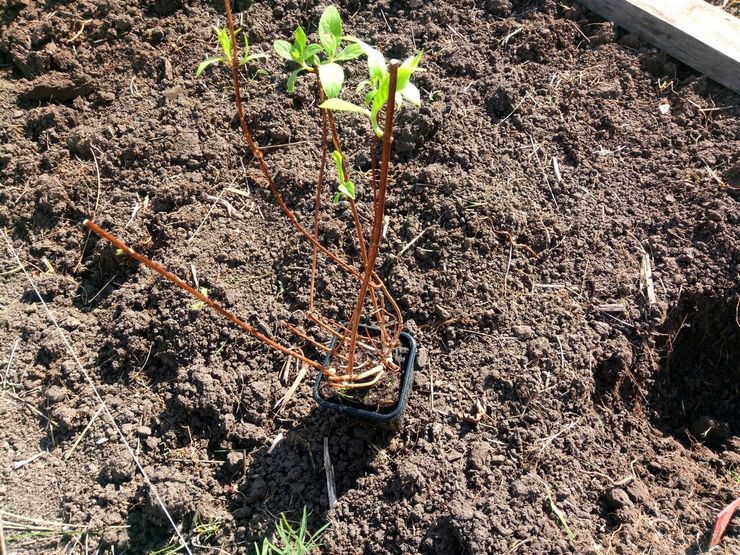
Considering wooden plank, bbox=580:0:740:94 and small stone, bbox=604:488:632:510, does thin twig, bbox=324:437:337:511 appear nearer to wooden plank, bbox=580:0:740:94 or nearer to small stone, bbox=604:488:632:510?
small stone, bbox=604:488:632:510

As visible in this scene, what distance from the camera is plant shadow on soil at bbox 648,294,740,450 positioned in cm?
234

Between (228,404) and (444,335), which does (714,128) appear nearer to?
(444,335)

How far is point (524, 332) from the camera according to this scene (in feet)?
7.21

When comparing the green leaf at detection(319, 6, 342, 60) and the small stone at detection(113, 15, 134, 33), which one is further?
the small stone at detection(113, 15, 134, 33)

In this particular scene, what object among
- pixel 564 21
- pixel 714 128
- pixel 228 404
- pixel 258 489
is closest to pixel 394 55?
pixel 564 21

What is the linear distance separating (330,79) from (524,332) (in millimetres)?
1404

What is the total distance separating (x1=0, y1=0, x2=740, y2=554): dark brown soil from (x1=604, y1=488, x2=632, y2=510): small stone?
0.03 feet

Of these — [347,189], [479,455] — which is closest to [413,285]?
[479,455]

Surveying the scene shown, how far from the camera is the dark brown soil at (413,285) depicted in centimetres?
202

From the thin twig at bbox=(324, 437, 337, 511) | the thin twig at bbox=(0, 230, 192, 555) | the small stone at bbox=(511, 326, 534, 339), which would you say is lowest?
the thin twig at bbox=(0, 230, 192, 555)

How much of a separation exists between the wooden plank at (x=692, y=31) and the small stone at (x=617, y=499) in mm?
1831

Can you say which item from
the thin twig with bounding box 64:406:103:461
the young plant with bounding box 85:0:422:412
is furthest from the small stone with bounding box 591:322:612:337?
the thin twig with bounding box 64:406:103:461

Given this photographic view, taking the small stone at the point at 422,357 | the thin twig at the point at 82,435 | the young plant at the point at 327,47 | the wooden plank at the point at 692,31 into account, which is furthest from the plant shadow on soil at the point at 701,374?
the thin twig at the point at 82,435

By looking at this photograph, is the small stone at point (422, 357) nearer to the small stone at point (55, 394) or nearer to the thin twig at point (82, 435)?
the thin twig at point (82, 435)
